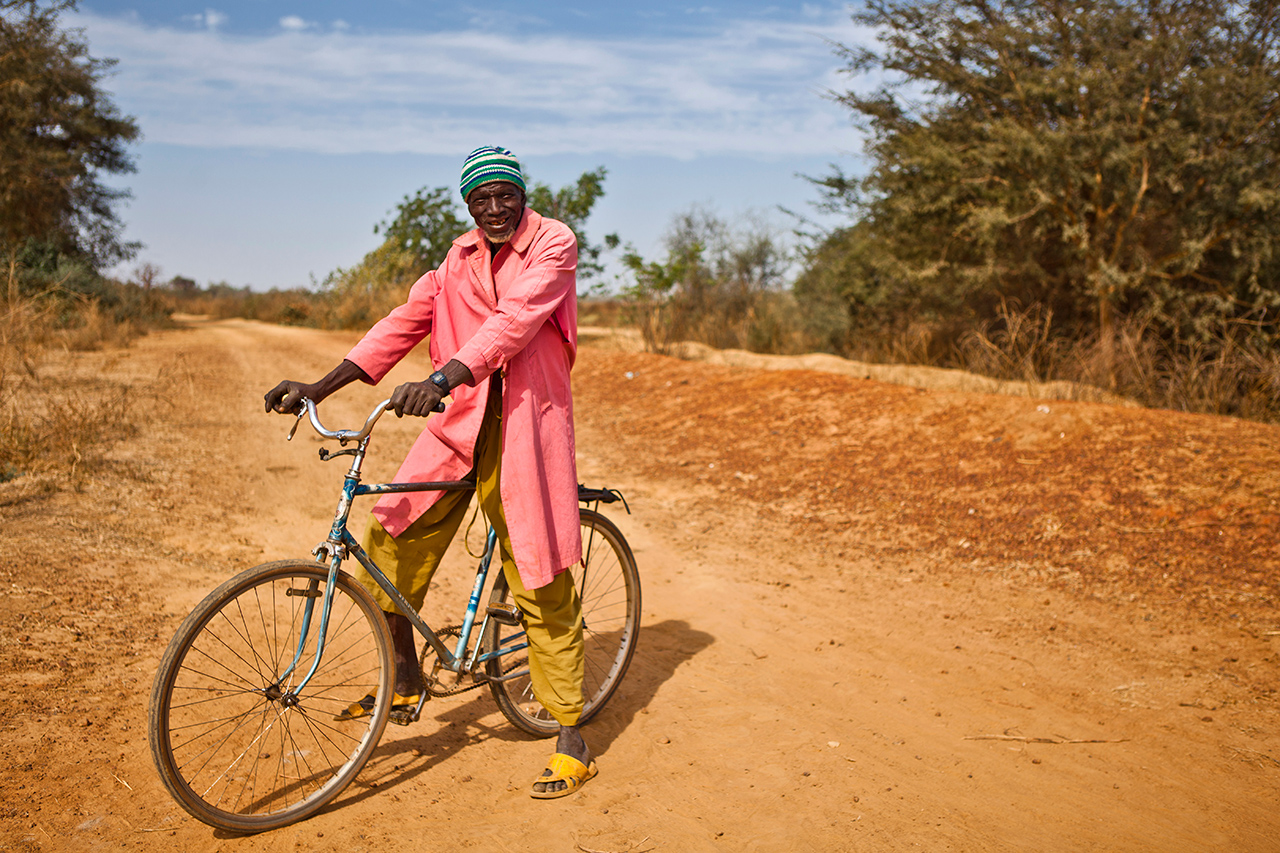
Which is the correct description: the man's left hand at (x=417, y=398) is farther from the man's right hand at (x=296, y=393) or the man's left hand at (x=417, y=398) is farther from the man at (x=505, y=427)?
the man's right hand at (x=296, y=393)

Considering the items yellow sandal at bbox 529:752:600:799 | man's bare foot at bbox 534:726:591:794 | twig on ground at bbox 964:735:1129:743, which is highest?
man's bare foot at bbox 534:726:591:794

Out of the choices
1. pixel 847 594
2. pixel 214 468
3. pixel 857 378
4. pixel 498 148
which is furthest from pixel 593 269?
pixel 498 148

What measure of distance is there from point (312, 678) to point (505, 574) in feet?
2.90

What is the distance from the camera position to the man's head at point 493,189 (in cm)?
277

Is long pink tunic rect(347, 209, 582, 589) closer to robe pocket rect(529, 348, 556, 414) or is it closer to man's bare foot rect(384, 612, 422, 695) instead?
robe pocket rect(529, 348, 556, 414)

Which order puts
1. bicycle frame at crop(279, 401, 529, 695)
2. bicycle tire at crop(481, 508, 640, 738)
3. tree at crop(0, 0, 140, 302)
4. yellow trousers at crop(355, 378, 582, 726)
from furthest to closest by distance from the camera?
tree at crop(0, 0, 140, 302) → bicycle tire at crop(481, 508, 640, 738) → yellow trousers at crop(355, 378, 582, 726) → bicycle frame at crop(279, 401, 529, 695)

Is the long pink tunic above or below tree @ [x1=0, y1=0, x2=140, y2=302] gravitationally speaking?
below

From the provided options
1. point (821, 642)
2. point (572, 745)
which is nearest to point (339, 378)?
point (572, 745)

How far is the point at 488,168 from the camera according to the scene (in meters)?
2.77

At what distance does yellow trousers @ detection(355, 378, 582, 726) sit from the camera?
292 centimetres

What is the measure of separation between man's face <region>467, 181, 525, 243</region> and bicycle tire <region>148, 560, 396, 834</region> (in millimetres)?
1187

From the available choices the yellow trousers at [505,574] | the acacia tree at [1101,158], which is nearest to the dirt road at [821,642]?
the yellow trousers at [505,574]

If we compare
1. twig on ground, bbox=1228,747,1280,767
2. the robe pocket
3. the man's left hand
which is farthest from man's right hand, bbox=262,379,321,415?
twig on ground, bbox=1228,747,1280,767

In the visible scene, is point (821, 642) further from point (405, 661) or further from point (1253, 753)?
point (405, 661)
